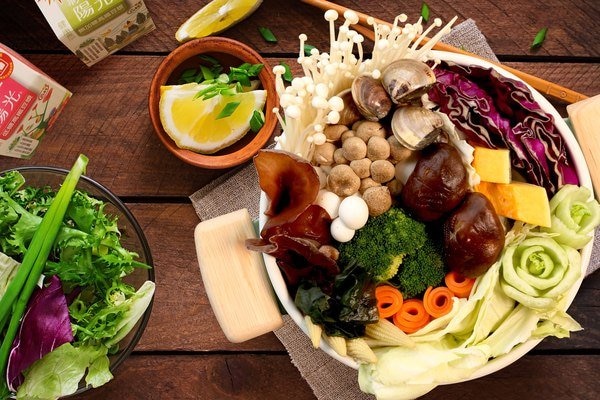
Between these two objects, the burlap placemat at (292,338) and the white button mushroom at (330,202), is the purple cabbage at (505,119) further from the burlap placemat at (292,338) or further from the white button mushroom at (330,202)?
the burlap placemat at (292,338)

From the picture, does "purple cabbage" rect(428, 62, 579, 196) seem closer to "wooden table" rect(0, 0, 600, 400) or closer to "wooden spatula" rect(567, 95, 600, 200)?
"wooden spatula" rect(567, 95, 600, 200)

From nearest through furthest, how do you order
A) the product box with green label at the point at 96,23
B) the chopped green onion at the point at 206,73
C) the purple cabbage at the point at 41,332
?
the purple cabbage at the point at 41,332 → the product box with green label at the point at 96,23 → the chopped green onion at the point at 206,73

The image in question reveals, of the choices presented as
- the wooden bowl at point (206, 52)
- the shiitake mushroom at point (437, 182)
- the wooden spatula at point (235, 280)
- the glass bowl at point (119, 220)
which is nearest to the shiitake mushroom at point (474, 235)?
the shiitake mushroom at point (437, 182)

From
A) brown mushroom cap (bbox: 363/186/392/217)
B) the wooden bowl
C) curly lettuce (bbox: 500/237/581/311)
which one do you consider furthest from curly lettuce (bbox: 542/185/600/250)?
the wooden bowl

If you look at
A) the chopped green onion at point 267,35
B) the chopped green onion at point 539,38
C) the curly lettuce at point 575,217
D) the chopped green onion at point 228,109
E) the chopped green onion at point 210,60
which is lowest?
the chopped green onion at point 228,109

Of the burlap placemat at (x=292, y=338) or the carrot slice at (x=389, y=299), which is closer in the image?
the carrot slice at (x=389, y=299)

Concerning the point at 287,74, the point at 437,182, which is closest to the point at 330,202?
the point at 437,182
